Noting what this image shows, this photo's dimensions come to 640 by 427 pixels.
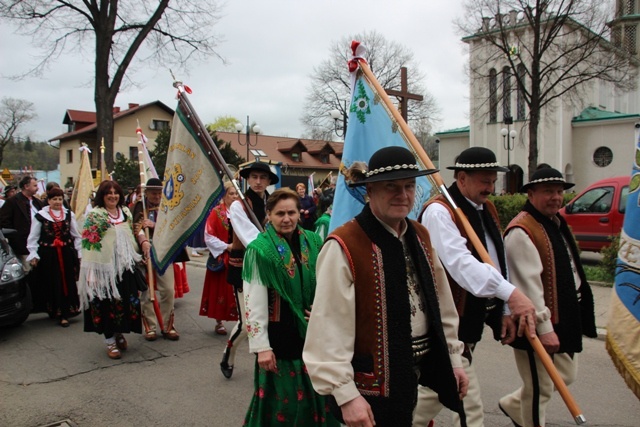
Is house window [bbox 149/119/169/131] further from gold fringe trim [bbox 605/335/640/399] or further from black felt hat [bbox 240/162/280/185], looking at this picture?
gold fringe trim [bbox 605/335/640/399]

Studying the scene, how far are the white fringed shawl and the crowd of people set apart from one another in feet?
0.04

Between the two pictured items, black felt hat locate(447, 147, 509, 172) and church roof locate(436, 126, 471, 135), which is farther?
church roof locate(436, 126, 471, 135)

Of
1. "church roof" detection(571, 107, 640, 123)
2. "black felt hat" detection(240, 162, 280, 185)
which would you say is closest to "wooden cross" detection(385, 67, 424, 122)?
"black felt hat" detection(240, 162, 280, 185)

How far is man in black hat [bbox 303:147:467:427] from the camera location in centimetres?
220

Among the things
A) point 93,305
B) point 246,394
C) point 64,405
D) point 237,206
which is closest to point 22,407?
point 64,405

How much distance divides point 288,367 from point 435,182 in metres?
1.56

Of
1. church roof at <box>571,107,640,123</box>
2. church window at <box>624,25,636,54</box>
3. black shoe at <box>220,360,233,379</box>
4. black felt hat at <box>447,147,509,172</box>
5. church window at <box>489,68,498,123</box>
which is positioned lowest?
black shoe at <box>220,360,233,379</box>

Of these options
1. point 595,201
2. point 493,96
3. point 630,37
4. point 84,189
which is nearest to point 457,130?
point 493,96

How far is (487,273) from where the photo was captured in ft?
9.89

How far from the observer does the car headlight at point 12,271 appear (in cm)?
675

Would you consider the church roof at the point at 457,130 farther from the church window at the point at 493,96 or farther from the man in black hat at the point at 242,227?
the man in black hat at the point at 242,227

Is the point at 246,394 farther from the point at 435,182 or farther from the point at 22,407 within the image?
the point at 435,182

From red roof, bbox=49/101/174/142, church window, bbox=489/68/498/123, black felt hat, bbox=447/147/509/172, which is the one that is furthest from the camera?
red roof, bbox=49/101/174/142

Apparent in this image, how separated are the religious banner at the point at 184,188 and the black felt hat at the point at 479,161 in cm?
264
